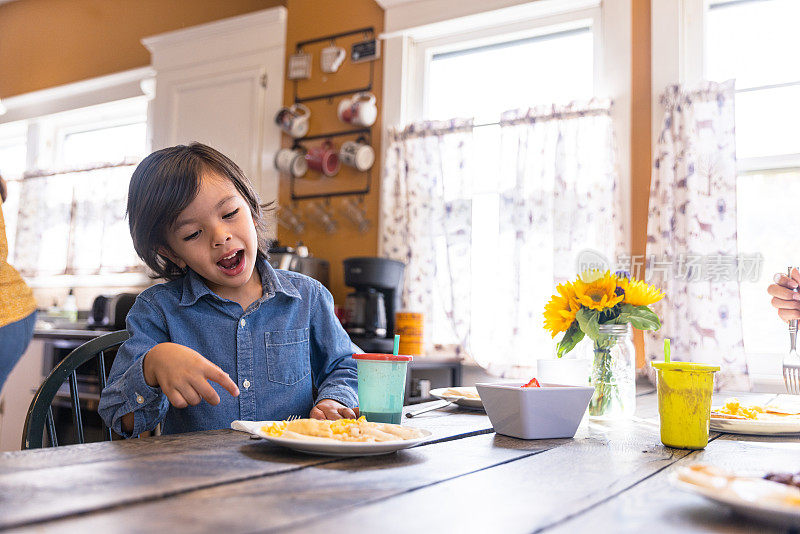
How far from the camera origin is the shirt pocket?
4.38 ft

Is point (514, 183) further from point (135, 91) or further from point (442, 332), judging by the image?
point (135, 91)

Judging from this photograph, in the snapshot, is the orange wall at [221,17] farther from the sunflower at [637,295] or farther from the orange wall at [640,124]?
the sunflower at [637,295]

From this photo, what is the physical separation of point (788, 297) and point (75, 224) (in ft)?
13.5

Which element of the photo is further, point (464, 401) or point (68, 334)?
point (68, 334)

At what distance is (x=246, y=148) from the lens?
3.92 meters

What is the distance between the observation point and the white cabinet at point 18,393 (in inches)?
135

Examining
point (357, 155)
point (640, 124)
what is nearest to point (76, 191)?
point (357, 155)

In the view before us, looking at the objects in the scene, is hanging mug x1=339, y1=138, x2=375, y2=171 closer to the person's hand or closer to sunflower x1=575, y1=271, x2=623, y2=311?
the person's hand

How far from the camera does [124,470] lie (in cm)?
67

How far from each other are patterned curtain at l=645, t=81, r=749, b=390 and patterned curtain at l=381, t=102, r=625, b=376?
0.71ft

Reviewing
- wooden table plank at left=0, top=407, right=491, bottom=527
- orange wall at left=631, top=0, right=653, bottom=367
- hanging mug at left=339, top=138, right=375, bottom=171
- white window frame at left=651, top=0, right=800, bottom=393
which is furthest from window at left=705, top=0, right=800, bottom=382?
wooden table plank at left=0, top=407, right=491, bottom=527

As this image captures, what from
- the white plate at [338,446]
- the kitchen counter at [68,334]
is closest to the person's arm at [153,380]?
the white plate at [338,446]

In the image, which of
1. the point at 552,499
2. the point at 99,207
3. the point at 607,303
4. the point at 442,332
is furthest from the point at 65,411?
the point at 552,499

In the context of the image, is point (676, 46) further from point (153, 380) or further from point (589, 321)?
point (153, 380)
